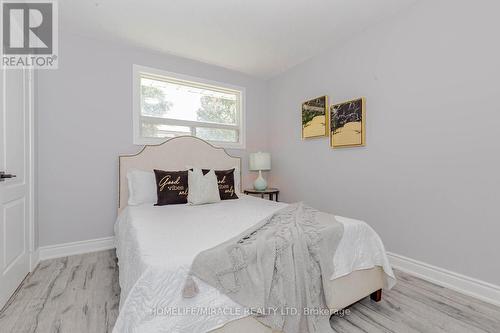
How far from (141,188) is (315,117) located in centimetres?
240

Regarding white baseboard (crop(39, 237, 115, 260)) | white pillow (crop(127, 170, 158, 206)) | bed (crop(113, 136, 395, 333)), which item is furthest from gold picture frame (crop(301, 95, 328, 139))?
white baseboard (crop(39, 237, 115, 260))

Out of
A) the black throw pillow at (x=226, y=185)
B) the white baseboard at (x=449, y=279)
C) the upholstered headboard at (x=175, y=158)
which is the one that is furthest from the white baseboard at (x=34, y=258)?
the white baseboard at (x=449, y=279)

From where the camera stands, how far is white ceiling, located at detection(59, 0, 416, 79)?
7.26 feet

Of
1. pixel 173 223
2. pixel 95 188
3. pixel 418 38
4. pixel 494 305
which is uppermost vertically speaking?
pixel 418 38

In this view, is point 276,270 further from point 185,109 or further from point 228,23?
point 185,109

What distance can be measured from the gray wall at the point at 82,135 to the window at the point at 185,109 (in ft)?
0.56

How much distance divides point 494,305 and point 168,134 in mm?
3675

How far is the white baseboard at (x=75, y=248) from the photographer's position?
2.53 m

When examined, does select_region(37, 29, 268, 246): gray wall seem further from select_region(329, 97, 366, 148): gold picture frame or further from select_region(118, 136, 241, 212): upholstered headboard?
select_region(329, 97, 366, 148): gold picture frame

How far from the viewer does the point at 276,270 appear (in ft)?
4.17

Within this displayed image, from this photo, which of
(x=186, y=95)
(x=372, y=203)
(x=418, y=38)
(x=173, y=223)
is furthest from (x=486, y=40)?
(x=186, y=95)

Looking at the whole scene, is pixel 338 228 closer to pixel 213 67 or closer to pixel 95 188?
pixel 95 188

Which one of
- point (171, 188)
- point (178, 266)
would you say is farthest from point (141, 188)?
point (178, 266)

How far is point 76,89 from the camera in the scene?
2688mm
